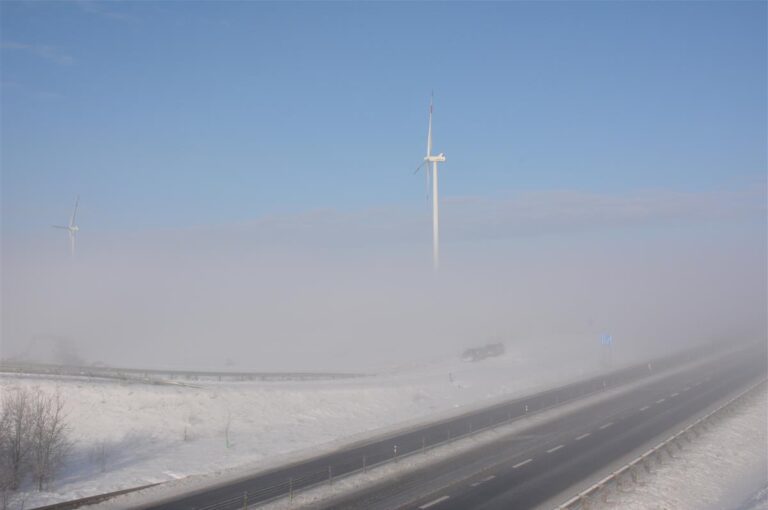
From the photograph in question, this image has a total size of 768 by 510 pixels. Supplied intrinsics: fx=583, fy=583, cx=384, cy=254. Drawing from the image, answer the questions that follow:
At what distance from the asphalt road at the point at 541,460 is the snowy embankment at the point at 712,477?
2.33 meters

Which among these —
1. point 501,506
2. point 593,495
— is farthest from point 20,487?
point 593,495

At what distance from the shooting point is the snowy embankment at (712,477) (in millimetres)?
23922

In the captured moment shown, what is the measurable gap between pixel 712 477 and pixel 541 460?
8000mm

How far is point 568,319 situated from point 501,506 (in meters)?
126

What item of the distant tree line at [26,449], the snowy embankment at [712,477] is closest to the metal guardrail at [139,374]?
the distant tree line at [26,449]

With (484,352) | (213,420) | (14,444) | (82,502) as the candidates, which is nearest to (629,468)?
(82,502)

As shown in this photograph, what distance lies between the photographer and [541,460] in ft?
96.5

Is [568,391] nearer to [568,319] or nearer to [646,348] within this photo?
[646,348]

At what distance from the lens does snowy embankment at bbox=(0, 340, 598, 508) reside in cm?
2952

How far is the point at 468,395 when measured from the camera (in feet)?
167

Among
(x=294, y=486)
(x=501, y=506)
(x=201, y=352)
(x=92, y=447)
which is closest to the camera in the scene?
(x=501, y=506)

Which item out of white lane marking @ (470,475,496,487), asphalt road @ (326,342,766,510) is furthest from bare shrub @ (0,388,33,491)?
white lane marking @ (470,475,496,487)

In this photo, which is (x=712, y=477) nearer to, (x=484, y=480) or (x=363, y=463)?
(x=484, y=480)

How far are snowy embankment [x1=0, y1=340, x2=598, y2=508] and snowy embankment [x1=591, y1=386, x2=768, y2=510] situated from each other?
16.8 m
